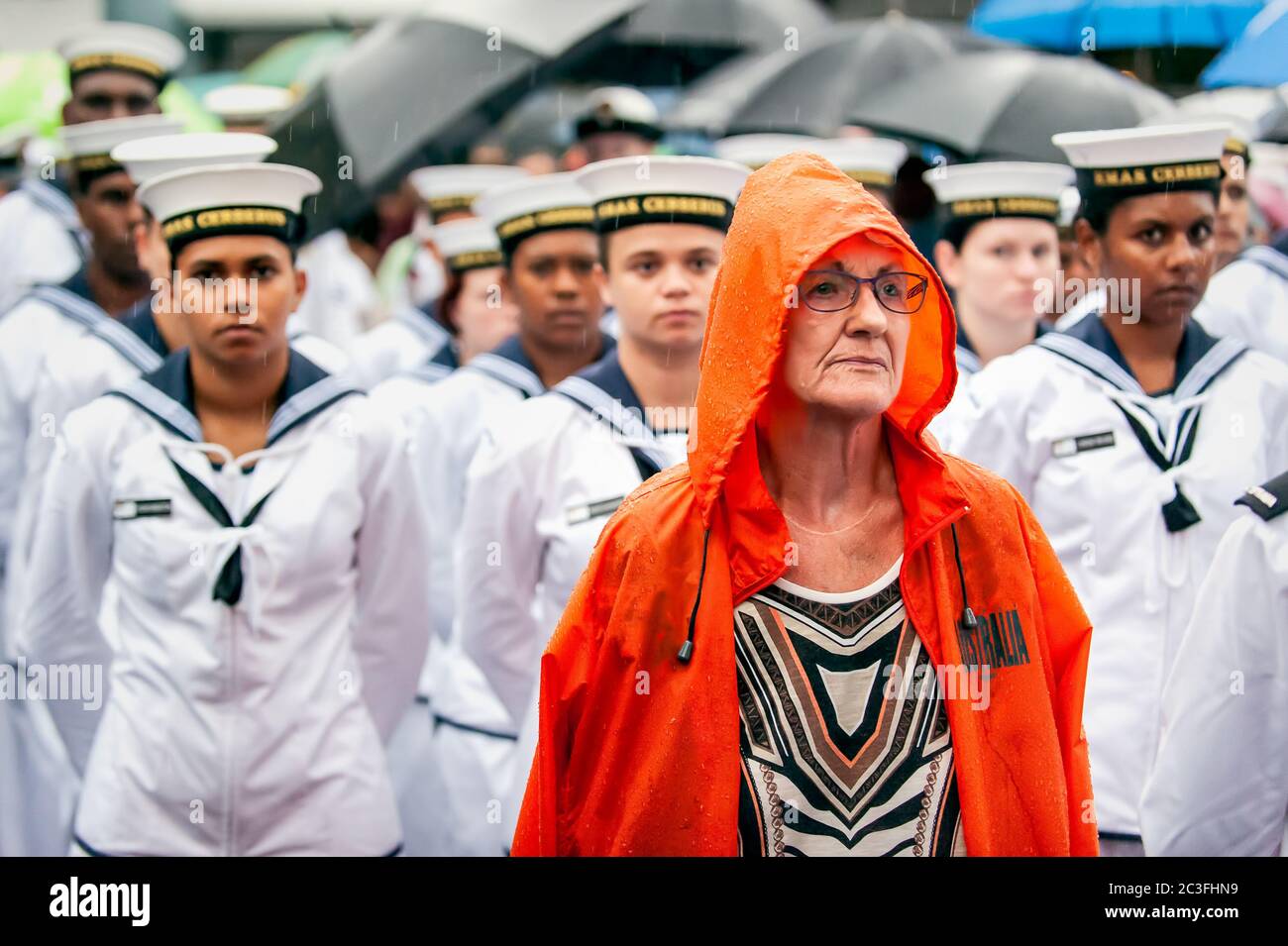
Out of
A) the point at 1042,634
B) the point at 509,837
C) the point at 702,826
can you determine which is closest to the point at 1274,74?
the point at 509,837

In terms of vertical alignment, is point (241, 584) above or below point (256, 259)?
below

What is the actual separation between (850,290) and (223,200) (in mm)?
2183

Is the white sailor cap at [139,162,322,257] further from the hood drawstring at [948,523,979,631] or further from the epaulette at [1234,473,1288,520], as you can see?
the epaulette at [1234,473,1288,520]

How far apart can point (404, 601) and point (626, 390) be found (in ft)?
2.70

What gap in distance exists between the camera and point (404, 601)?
184 inches

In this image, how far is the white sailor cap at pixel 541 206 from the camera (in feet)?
19.1

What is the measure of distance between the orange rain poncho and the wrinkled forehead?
2cm

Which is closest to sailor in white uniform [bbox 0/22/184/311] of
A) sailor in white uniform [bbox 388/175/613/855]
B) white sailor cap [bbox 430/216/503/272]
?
white sailor cap [bbox 430/216/503/272]

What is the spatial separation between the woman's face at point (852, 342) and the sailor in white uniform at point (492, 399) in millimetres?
2601

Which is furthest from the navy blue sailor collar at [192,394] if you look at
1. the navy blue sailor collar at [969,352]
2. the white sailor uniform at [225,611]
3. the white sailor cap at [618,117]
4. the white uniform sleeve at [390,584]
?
the white sailor cap at [618,117]

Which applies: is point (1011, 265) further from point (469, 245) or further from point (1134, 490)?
point (469, 245)

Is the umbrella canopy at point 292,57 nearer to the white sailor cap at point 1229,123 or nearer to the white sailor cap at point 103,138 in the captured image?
the white sailor cap at point 103,138

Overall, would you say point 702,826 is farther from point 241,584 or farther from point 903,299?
point 241,584

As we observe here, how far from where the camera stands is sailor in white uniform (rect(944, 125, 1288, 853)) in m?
4.48
